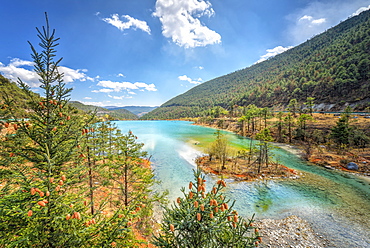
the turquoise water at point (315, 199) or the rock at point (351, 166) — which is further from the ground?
the rock at point (351, 166)

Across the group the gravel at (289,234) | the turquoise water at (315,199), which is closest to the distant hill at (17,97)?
the gravel at (289,234)

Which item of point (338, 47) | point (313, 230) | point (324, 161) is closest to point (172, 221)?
point (313, 230)

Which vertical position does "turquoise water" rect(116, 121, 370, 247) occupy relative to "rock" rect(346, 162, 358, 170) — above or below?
below

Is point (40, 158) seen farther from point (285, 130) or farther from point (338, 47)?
point (338, 47)

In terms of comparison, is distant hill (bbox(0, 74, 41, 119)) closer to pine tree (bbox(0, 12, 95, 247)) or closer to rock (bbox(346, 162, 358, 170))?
pine tree (bbox(0, 12, 95, 247))

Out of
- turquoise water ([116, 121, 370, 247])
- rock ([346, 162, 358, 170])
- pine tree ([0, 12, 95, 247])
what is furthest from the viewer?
rock ([346, 162, 358, 170])

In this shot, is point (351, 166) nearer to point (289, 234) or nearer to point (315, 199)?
point (315, 199)

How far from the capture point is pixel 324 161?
2191cm

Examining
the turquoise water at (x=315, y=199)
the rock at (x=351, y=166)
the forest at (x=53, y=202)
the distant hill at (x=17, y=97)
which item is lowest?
Result: the turquoise water at (x=315, y=199)

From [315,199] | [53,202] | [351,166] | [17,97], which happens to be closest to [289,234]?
[315,199]

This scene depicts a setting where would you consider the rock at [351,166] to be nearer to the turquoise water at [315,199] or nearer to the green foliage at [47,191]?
the turquoise water at [315,199]

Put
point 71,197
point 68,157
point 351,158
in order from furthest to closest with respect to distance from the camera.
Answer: point 351,158, point 68,157, point 71,197

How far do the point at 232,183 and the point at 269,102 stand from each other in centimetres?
10626

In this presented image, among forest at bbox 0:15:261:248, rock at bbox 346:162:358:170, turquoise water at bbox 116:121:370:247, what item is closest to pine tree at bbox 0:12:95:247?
forest at bbox 0:15:261:248
